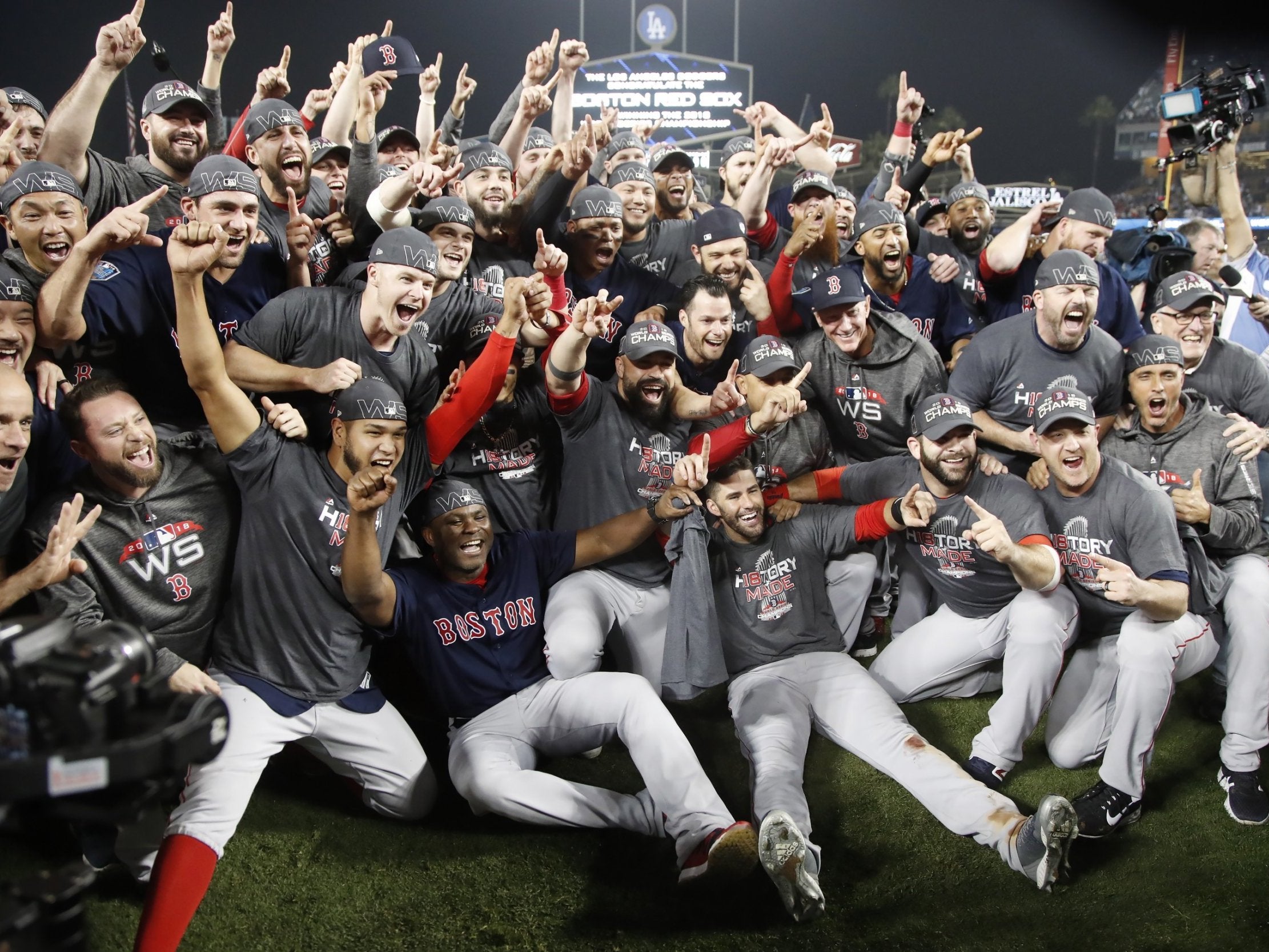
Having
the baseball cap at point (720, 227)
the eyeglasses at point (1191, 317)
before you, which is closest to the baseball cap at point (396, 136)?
the baseball cap at point (720, 227)

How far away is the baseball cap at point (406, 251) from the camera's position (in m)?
4.05

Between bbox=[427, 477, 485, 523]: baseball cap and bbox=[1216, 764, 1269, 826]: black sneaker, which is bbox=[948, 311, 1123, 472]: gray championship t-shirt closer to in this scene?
bbox=[1216, 764, 1269, 826]: black sneaker

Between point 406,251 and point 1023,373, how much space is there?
2924mm

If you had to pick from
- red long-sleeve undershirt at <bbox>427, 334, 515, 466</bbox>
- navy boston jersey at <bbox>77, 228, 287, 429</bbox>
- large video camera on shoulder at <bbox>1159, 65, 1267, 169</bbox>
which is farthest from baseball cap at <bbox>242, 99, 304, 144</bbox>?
large video camera on shoulder at <bbox>1159, 65, 1267, 169</bbox>

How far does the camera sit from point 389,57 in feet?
19.1

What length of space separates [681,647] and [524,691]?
25.9 inches

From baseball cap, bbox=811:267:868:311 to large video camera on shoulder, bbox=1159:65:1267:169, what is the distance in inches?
131

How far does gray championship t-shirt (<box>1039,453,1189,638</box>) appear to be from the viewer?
13.8 feet

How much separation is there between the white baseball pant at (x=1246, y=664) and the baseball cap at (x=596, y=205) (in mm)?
3303

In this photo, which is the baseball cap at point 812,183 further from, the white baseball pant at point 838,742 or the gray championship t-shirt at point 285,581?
the gray championship t-shirt at point 285,581

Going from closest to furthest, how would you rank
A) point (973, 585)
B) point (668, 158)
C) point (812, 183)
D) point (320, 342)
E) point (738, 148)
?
point (320, 342), point (973, 585), point (812, 183), point (668, 158), point (738, 148)

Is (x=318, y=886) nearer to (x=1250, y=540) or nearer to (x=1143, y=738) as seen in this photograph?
(x=1143, y=738)

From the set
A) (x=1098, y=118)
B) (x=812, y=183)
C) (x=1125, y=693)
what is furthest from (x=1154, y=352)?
(x=1098, y=118)

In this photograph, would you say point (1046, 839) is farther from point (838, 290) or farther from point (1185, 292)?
point (1185, 292)
